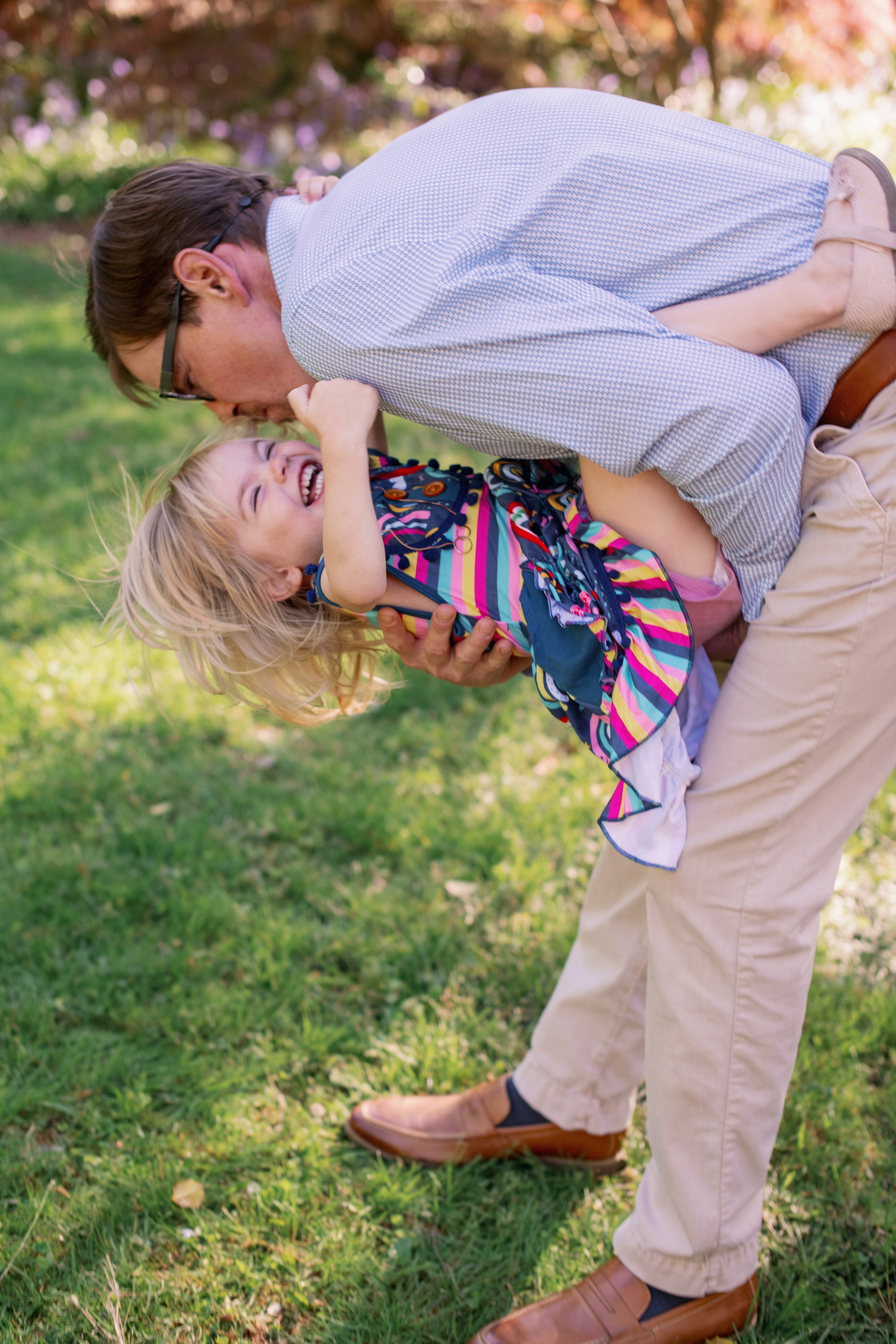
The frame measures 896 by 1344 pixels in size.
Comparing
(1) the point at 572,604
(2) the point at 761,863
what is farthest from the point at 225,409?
(2) the point at 761,863

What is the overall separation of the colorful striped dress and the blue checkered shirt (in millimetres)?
153

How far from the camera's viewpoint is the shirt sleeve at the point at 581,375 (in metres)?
1.46

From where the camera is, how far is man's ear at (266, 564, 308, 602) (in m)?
2.08

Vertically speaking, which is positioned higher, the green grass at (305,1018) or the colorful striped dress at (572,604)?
the colorful striped dress at (572,604)

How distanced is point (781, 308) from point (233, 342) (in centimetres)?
99

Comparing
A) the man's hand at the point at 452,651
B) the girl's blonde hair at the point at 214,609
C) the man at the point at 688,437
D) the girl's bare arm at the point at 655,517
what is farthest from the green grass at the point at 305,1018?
the girl's bare arm at the point at 655,517

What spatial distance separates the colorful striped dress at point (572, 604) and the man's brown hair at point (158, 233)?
1.57 feet

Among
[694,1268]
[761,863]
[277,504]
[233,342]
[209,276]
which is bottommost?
[694,1268]

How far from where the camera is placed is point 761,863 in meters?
1.63

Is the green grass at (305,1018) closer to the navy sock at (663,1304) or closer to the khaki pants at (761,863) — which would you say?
the navy sock at (663,1304)

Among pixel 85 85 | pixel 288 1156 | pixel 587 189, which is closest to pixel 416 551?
pixel 587 189

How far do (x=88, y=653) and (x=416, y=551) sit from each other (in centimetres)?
243

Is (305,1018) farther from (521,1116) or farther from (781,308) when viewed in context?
(781,308)

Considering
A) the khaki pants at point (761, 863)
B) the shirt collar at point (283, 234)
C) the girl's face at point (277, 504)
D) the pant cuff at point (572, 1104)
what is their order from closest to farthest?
1. the khaki pants at point (761, 863)
2. the shirt collar at point (283, 234)
3. the girl's face at point (277, 504)
4. the pant cuff at point (572, 1104)
